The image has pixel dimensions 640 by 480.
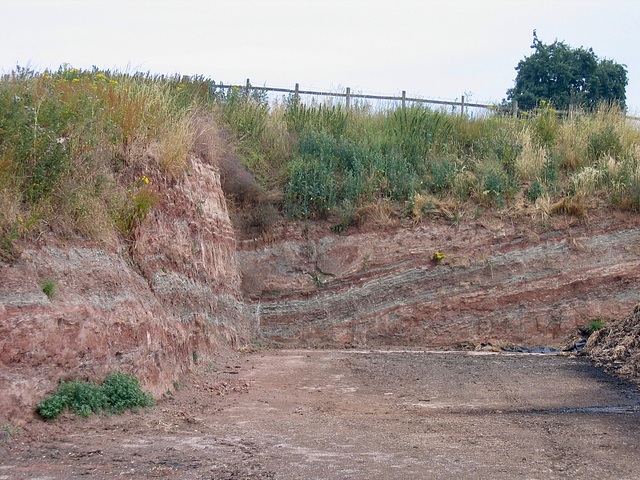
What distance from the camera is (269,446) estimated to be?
533 cm

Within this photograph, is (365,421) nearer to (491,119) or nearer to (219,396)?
(219,396)

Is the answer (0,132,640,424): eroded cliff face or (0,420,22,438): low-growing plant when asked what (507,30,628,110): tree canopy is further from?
(0,420,22,438): low-growing plant

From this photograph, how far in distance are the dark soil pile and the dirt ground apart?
458 mm

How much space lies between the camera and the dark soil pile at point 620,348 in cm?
926

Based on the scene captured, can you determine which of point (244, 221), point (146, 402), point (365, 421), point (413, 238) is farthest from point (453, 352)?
point (146, 402)

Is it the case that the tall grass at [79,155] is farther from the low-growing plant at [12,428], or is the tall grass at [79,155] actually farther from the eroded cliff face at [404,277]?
the low-growing plant at [12,428]

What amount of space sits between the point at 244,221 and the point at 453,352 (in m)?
4.89

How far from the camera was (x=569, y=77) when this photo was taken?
32312 mm

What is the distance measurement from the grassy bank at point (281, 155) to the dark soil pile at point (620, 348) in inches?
139

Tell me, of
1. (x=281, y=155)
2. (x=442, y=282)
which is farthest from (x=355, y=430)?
(x=281, y=155)

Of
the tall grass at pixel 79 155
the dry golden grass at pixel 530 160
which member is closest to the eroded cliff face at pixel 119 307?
the tall grass at pixel 79 155

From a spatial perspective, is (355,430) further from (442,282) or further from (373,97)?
(373,97)

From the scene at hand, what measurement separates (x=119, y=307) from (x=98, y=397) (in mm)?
1137

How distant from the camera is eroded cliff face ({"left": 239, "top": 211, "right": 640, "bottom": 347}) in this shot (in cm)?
1268
